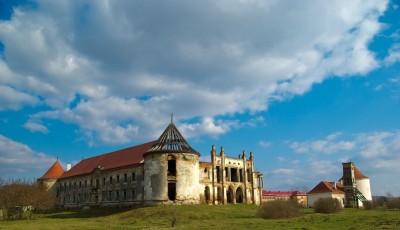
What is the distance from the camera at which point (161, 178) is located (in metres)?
52.1

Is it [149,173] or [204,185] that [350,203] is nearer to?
[204,185]

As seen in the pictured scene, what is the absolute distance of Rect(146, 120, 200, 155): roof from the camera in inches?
2094

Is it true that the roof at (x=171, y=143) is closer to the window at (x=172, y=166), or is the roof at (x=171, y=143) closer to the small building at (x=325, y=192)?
the window at (x=172, y=166)

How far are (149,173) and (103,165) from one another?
1638cm

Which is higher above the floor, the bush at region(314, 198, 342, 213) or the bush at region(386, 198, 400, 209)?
the bush at region(314, 198, 342, 213)

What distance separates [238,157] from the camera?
66188mm

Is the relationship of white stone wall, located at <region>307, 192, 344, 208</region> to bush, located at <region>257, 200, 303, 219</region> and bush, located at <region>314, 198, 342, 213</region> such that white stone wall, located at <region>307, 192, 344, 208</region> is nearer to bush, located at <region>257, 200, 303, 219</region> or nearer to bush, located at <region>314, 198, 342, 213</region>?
bush, located at <region>314, 198, 342, 213</region>

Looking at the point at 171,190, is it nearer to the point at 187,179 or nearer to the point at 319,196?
the point at 187,179

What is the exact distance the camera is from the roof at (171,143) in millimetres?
53188

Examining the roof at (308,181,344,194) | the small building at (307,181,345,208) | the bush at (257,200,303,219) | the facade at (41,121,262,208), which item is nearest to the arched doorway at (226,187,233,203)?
the facade at (41,121,262,208)

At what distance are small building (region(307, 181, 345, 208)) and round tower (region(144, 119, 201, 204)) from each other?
26.7 m

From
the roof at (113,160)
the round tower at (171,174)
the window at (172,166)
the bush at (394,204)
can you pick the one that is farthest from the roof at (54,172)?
the bush at (394,204)

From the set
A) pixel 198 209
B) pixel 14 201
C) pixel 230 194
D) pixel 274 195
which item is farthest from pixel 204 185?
pixel 274 195

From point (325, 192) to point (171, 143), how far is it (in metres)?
31.7
